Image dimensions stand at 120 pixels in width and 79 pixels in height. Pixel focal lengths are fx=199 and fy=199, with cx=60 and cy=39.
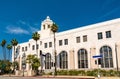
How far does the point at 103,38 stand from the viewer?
54.1 metres

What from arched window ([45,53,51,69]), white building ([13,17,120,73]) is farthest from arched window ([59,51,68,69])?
arched window ([45,53,51,69])

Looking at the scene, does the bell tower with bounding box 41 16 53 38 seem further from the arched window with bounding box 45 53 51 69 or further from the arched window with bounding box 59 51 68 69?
the arched window with bounding box 59 51 68 69

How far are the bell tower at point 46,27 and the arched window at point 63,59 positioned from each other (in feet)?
40.6

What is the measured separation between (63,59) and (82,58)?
7.82 meters

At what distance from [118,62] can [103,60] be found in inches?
188

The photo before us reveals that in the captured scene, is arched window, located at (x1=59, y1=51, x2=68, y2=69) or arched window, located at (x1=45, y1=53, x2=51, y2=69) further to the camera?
arched window, located at (x1=45, y1=53, x2=51, y2=69)

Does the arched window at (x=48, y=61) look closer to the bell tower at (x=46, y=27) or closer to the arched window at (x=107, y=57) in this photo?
the bell tower at (x=46, y=27)

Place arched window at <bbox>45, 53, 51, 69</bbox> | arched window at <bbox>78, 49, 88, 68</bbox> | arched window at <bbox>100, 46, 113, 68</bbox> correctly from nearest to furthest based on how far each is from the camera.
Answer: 1. arched window at <bbox>100, 46, 113, 68</bbox>
2. arched window at <bbox>78, 49, 88, 68</bbox>
3. arched window at <bbox>45, 53, 51, 69</bbox>

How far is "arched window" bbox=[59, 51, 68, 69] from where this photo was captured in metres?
63.6

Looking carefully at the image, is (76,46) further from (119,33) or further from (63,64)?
(119,33)

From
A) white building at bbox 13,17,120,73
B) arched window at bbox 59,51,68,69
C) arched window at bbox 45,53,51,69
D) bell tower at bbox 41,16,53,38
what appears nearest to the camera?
white building at bbox 13,17,120,73

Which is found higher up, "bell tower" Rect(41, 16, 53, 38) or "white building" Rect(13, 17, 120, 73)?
"bell tower" Rect(41, 16, 53, 38)

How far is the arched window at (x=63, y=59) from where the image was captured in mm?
63556

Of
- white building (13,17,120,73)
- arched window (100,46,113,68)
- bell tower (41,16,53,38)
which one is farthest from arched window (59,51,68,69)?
arched window (100,46,113,68)
